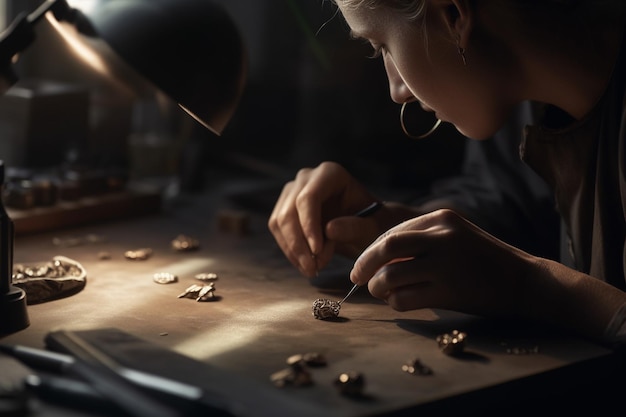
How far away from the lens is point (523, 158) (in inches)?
54.4

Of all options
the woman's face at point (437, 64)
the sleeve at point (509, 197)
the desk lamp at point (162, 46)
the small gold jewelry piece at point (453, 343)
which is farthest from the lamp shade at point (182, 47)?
the sleeve at point (509, 197)

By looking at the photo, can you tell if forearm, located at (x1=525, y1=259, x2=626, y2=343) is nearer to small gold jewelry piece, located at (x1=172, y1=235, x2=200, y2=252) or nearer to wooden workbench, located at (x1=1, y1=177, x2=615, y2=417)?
wooden workbench, located at (x1=1, y1=177, x2=615, y2=417)

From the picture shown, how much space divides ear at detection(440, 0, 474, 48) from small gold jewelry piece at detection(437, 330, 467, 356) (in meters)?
0.37

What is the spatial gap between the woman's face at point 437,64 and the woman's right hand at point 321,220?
0.21 metres

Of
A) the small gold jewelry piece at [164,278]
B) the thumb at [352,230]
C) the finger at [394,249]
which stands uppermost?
the finger at [394,249]

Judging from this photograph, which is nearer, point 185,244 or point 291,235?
point 291,235

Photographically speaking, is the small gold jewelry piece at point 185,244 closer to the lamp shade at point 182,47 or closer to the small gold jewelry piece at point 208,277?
the small gold jewelry piece at point 208,277

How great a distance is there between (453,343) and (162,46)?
1.65ft

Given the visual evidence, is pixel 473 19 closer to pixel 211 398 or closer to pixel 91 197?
pixel 211 398

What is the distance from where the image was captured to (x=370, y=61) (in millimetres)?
2033

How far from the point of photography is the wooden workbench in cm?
87

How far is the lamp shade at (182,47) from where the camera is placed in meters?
1.13

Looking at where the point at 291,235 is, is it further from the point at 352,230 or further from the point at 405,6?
the point at 405,6

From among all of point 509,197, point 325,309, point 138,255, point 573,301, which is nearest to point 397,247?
point 325,309
